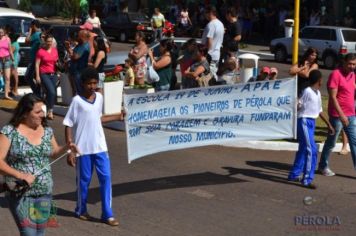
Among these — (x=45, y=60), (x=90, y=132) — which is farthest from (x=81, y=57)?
(x=90, y=132)

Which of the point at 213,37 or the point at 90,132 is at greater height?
the point at 213,37

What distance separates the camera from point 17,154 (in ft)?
18.9

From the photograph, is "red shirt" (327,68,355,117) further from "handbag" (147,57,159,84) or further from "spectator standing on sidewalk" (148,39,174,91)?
"handbag" (147,57,159,84)

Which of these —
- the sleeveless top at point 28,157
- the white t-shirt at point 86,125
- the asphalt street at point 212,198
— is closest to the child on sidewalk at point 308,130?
the asphalt street at point 212,198

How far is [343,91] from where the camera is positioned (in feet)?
32.2

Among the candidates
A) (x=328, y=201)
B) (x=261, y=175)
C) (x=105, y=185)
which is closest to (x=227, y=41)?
(x=261, y=175)

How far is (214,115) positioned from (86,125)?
2259mm

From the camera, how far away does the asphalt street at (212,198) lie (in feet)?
25.2

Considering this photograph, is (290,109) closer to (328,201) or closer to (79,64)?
(328,201)

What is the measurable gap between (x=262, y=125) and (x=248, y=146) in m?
2.42

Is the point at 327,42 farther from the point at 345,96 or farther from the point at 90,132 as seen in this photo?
the point at 90,132

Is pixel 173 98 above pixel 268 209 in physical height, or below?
above

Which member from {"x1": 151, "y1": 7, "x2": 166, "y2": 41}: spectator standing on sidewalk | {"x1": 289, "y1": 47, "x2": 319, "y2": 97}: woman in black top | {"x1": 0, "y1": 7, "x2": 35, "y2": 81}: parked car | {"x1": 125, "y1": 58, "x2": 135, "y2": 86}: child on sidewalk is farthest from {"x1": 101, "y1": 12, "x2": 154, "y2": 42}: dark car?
{"x1": 289, "y1": 47, "x2": 319, "y2": 97}: woman in black top

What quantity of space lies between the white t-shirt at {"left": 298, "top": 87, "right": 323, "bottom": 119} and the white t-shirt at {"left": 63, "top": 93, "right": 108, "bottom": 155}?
3.01 meters
